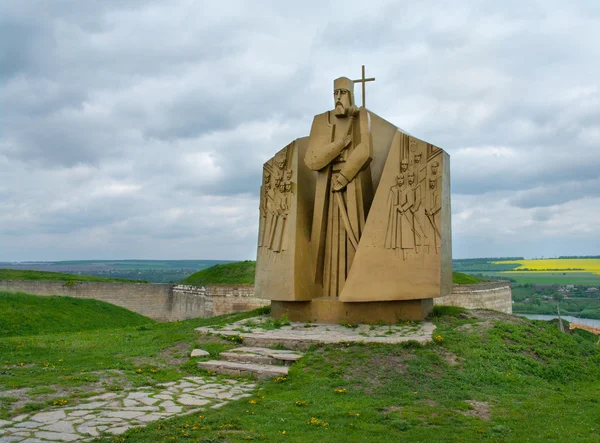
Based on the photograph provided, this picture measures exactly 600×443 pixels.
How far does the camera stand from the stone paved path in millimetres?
4434

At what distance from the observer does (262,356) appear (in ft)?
25.2

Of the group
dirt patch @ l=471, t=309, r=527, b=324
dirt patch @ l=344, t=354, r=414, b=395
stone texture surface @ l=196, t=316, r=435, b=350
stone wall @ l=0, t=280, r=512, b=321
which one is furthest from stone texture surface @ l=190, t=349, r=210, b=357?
stone wall @ l=0, t=280, r=512, b=321

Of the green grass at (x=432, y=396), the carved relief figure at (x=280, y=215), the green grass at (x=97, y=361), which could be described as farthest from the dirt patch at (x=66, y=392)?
the carved relief figure at (x=280, y=215)

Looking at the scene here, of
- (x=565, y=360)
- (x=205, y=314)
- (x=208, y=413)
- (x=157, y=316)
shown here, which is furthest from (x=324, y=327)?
(x=157, y=316)

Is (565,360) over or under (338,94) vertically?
under

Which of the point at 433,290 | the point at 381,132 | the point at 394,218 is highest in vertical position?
the point at 381,132

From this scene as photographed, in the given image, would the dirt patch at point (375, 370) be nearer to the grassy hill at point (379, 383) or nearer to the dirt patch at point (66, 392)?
the grassy hill at point (379, 383)

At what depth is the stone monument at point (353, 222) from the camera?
381 inches

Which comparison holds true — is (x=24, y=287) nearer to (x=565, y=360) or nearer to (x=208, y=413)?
(x=208, y=413)

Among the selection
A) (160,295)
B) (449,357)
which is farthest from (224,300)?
(449,357)

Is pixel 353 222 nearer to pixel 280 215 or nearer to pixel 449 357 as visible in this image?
pixel 280 215

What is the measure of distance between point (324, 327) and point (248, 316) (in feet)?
8.56

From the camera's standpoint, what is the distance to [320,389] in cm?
630

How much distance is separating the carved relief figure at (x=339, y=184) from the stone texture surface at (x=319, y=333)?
4.86 feet
